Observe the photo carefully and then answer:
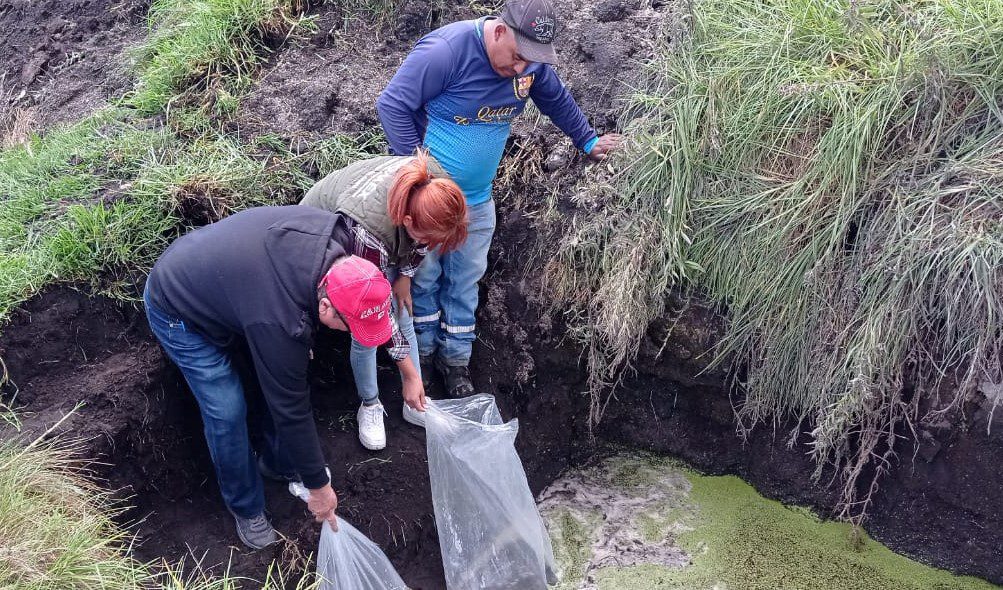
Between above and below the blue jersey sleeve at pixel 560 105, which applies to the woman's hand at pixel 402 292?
below

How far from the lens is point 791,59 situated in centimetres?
340

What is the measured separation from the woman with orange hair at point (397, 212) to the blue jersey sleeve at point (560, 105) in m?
0.63

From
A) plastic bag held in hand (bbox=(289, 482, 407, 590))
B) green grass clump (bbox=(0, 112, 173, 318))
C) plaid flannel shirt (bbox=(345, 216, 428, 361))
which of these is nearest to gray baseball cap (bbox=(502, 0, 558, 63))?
plaid flannel shirt (bbox=(345, 216, 428, 361))

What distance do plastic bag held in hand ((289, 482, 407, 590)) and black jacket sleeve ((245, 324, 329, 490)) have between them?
0.39 metres

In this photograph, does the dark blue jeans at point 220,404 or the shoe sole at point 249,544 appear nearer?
the dark blue jeans at point 220,404

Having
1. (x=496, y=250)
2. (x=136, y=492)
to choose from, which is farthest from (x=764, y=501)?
(x=136, y=492)

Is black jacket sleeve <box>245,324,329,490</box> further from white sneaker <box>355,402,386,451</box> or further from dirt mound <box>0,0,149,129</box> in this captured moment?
dirt mound <box>0,0,149,129</box>

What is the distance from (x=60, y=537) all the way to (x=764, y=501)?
2.68 meters

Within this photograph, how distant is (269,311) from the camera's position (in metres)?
2.36

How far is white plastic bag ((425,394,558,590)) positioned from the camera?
3096 millimetres

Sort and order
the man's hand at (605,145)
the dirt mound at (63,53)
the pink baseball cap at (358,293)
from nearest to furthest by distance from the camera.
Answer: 1. the pink baseball cap at (358,293)
2. the man's hand at (605,145)
3. the dirt mound at (63,53)

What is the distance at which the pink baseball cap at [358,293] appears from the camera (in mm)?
2307

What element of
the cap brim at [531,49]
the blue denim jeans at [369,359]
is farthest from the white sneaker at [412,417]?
the cap brim at [531,49]

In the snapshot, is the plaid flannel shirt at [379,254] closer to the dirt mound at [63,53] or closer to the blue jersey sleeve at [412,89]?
the blue jersey sleeve at [412,89]
